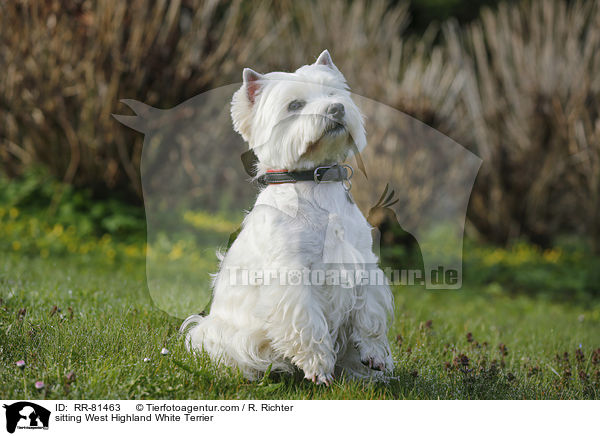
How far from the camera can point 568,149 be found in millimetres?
8797

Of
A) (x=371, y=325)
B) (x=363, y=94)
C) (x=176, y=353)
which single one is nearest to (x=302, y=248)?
(x=371, y=325)

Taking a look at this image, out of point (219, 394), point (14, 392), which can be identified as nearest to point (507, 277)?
point (219, 394)

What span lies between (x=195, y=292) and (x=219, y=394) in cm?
190

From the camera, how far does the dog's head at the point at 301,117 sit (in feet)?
10.1

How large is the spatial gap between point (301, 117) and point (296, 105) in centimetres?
9

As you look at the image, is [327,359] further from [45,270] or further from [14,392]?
[45,270]

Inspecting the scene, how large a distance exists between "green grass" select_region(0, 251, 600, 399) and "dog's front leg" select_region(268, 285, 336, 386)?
0.45ft

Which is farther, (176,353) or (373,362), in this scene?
(176,353)

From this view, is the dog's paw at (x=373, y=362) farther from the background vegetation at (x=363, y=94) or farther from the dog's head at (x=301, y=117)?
the dog's head at (x=301, y=117)

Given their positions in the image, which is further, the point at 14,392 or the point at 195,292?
the point at 195,292
